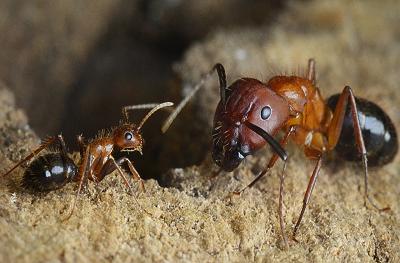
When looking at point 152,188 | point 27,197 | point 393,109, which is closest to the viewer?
point 27,197

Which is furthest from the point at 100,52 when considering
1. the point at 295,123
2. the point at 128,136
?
the point at 295,123

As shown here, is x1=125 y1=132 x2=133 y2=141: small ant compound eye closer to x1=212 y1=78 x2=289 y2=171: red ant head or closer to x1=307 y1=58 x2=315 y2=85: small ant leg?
x1=212 y1=78 x2=289 y2=171: red ant head

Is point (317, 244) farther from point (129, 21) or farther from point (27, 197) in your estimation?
point (129, 21)

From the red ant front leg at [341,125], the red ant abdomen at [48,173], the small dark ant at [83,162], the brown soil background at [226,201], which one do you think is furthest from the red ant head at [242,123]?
the red ant abdomen at [48,173]

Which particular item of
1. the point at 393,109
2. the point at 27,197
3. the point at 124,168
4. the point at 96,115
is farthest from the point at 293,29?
the point at 27,197

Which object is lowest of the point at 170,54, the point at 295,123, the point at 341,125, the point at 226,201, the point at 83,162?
the point at 226,201

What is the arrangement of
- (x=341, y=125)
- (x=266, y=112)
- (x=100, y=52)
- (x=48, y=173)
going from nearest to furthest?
(x=48, y=173) < (x=266, y=112) < (x=341, y=125) < (x=100, y=52)

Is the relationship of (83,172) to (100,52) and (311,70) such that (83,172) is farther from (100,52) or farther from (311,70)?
(100,52)
